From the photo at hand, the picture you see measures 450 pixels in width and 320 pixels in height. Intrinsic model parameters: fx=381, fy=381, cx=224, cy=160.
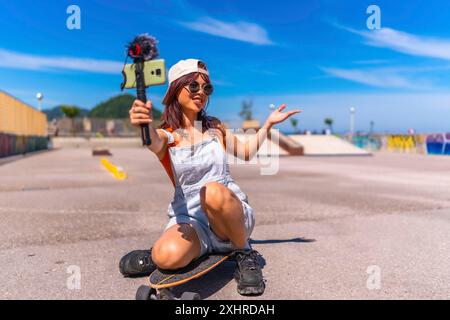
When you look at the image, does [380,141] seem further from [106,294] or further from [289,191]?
[106,294]

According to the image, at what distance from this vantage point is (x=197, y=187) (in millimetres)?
2688

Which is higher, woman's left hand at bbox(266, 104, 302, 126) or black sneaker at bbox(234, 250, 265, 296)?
woman's left hand at bbox(266, 104, 302, 126)

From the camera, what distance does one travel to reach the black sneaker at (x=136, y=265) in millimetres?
2795

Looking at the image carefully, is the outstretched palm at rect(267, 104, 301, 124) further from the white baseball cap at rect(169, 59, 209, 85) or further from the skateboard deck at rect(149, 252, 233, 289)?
the skateboard deck at rect(149, 252, 233, 289)

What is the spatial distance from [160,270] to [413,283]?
1.75 meters

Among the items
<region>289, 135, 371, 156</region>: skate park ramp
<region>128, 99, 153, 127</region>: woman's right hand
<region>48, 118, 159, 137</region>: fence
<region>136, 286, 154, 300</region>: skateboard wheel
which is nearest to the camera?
<region>128, 99, 153, 127</region>: woman's right hand

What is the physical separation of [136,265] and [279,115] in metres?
1.53

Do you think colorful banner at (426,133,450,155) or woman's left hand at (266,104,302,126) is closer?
woman's left hand at (266,104,302,126)

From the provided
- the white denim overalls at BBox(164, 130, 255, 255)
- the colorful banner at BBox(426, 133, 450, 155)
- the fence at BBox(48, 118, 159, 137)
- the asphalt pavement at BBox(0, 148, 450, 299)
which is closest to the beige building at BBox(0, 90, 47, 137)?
the asphalt pavement at BBox(0, 148, 450, 299)

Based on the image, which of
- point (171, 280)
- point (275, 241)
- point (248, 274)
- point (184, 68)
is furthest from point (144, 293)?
point (275, 241)

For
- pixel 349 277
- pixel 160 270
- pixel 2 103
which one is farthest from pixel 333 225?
pixel 2 103

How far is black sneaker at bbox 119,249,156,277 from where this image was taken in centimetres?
279

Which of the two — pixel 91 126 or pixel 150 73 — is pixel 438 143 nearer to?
pixel 150 73

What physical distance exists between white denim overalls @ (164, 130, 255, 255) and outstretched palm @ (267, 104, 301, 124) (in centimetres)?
45
